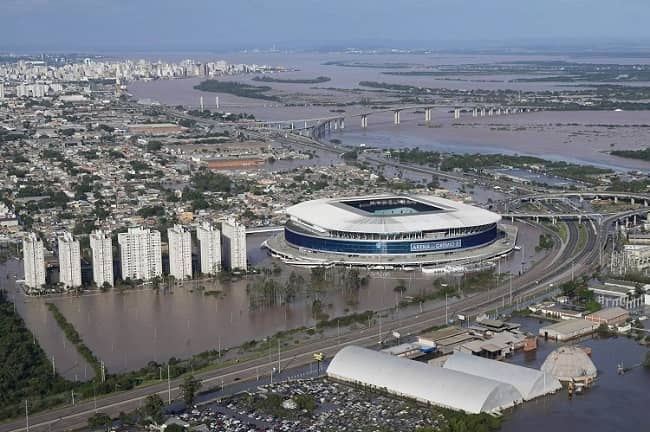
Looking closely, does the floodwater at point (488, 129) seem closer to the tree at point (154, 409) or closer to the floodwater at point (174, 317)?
the floodwater at point (174, 317)

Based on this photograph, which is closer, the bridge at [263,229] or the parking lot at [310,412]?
the parking lot at [310,412]

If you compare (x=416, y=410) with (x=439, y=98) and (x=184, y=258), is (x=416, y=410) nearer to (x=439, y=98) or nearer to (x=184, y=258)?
(x=184, y=258)

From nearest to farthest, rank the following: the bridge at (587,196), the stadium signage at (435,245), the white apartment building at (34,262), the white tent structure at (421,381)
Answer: the white tent structure at (421,381) < the white apartment building at (34,262) < the stadium signage at (435,245) < the bridge at (587,196)

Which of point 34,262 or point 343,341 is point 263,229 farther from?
point 343,341

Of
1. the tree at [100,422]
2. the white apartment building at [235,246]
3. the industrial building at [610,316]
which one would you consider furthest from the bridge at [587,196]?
the tree at [100,422]

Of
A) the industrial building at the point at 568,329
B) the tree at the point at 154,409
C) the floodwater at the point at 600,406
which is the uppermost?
the tree at the point at 154,409

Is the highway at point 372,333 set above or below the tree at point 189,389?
below

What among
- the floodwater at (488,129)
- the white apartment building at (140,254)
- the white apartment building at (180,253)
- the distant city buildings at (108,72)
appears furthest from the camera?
the distant city buildings at (108,72)

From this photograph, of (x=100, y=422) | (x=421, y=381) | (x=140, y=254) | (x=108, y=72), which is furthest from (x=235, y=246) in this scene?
(x=108, y=72)

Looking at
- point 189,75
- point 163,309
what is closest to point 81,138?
point 163,309
